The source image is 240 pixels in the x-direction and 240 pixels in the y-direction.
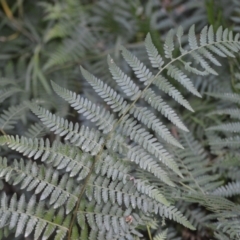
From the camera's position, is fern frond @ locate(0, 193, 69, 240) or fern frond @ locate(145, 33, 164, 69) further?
fern frond @ locate(145, 33, 164, 69)

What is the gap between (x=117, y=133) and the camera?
1.36m

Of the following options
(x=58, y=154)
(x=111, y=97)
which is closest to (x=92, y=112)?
(x=111, y=97)

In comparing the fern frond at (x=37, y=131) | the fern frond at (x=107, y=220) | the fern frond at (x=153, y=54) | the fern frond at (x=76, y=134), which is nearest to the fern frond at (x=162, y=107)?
the fern frond at (x=153, y=54)

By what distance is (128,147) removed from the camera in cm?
133

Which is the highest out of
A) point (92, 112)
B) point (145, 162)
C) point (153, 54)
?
point (153, 54)

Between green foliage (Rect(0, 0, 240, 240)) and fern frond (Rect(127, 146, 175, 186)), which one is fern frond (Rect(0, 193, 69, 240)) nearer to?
green foliage (Rect(0, 0, 240, 240))

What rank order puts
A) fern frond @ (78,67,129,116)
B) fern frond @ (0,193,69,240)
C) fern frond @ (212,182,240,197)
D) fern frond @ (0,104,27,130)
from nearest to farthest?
fern frond @ (0,193,69,240) < fern frond @ (78,67,129,116) < fern frond @ (212,182,240,197) < fern frond @ (0,104,27,130)

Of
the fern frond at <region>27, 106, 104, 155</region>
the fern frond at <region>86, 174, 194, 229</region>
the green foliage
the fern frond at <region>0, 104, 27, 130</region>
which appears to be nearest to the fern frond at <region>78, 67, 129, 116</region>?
the green foliage

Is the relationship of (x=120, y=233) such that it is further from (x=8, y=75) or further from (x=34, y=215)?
(x=8, y=75)

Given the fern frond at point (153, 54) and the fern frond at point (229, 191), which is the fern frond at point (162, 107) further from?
the fern frond at point (229, 191)

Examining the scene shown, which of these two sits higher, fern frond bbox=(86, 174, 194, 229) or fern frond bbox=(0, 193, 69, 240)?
fern frond bbox=(86, 174, 194, 229)

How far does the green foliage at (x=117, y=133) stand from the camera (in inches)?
51.5

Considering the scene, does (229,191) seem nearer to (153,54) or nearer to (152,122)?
(152,122)

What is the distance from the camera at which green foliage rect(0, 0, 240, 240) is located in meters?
1.31
